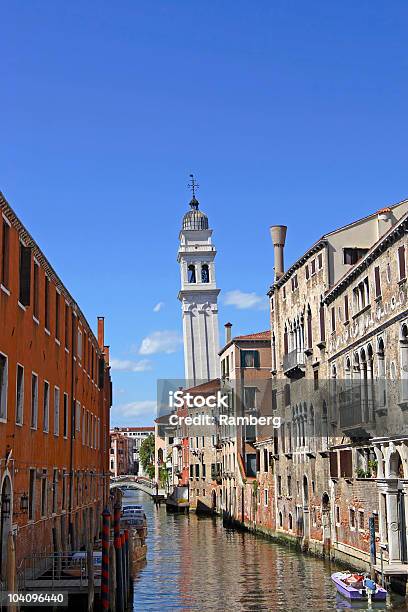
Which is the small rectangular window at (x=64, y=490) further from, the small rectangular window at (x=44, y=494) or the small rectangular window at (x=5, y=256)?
the small rectangular window at (x=5, y=256)

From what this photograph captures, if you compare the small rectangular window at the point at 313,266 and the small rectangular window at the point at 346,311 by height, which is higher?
the small rectangular window at the point at 313,266

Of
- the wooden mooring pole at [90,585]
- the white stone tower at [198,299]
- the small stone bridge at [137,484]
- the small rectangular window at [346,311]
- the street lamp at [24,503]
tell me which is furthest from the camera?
the small stone bridge at [137,484]

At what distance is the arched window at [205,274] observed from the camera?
91.3 m

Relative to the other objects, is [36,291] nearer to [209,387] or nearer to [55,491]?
[55,491]

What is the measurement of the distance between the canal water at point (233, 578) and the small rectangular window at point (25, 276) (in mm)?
8287

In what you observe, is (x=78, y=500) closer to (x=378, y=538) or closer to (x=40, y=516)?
(x=40, y=516)

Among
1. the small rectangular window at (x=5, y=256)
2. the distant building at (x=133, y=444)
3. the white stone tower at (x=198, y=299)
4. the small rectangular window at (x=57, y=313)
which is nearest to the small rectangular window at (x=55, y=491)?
the small rectangular window at (x=57, y=313)

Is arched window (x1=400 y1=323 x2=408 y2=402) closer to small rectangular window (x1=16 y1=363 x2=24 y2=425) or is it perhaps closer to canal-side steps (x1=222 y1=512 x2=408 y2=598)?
canal-side steps (x1=222 y1=512 x2=408 y2=598)

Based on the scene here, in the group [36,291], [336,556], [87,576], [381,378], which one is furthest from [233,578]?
[36,291]

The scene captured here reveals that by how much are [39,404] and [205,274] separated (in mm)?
71932

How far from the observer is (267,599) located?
69.6ft

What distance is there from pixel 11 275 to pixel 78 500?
1361 centimetres

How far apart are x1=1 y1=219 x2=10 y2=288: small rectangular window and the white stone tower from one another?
68.5m

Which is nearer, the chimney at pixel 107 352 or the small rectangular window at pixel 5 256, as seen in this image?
the small rectangular window at pixel 5 256
